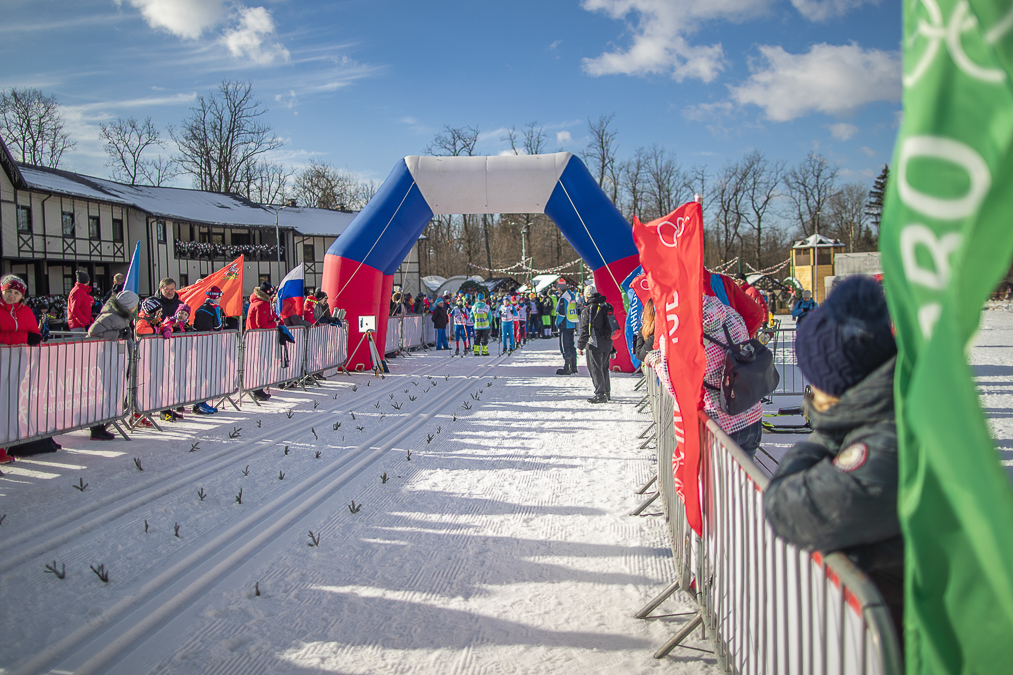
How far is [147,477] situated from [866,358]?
611cm

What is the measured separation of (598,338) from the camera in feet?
33.0

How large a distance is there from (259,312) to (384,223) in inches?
135

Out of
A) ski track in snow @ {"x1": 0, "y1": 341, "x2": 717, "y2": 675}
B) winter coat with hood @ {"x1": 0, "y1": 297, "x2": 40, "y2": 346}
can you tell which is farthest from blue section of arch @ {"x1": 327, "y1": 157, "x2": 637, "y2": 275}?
winter coat with hood @ {"x1": 0, "y1": 297, "x2": 40, "y2": 346}

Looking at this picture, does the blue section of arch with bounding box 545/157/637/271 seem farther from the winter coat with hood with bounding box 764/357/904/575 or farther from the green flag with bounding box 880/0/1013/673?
the green flag with bounding box 880/0/1013/673

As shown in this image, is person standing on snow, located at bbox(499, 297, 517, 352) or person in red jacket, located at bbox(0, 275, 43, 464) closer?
person in red jacket, located at bbox(0, 275, 43, 464)

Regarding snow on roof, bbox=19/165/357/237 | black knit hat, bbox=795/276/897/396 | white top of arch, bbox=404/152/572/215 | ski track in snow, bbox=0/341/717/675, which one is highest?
snow on roof, bbox=19/165/357/237

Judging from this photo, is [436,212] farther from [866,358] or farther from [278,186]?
[278,186]

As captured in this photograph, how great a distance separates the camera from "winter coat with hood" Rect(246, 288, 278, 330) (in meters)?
10.9

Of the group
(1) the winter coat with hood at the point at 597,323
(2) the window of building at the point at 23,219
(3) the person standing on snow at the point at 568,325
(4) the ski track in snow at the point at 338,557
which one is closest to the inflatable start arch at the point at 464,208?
(3) the person standing on snow at the point at 568,325

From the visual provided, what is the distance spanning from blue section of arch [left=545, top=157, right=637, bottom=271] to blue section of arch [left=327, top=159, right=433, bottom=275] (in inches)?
121

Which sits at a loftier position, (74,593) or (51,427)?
(51,427)

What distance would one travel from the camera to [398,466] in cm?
625

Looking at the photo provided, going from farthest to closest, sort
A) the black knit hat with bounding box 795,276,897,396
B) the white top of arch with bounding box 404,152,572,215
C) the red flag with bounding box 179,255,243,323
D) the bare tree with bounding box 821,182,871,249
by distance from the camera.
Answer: the bare tree with bounding box 821,182,871,249, the white top of arch with bounding box 404,152,572,215, the red flag with bounding box 179,255,243,323, the black knit hat with bounding box 795,276,897,396

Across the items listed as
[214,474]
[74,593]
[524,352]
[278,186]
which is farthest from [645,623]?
[278,186]
